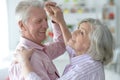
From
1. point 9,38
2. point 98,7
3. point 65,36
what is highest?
point 65,36

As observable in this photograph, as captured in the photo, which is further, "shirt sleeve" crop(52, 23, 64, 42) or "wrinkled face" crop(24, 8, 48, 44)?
"shirt sleeve" crop(52, 23, 64, 42)

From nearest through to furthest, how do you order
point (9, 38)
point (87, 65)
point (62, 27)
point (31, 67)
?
1. point (31, 67)
2. point (87, 65)
3. point (62, 27)
4. point (9, 38)

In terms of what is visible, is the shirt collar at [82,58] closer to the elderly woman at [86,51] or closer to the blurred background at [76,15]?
the elderly woman at [86,51]

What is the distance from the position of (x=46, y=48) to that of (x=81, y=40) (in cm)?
22

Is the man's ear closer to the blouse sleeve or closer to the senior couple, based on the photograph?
the senior couple

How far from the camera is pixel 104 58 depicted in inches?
57.8

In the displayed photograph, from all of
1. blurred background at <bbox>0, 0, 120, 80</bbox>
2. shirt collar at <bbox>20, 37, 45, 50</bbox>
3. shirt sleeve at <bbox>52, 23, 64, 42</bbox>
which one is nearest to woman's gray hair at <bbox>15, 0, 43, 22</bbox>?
shirt collar at <bbox>20, 37, 45, 50</bbox>

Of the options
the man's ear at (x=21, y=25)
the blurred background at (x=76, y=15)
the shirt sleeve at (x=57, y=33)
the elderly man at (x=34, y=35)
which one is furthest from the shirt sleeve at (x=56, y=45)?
the blurred background at (x=76, y=15)

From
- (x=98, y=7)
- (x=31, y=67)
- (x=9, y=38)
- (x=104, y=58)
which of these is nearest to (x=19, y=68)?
(x=31, y=67)

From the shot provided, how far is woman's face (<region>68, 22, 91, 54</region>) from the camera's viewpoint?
4.89 ft

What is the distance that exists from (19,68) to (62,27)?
0.38 metres

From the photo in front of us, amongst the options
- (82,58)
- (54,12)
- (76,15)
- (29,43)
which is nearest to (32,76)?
(29,43)

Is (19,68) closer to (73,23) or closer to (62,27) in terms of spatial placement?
(62,27)

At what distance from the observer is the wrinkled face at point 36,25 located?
1389mm
